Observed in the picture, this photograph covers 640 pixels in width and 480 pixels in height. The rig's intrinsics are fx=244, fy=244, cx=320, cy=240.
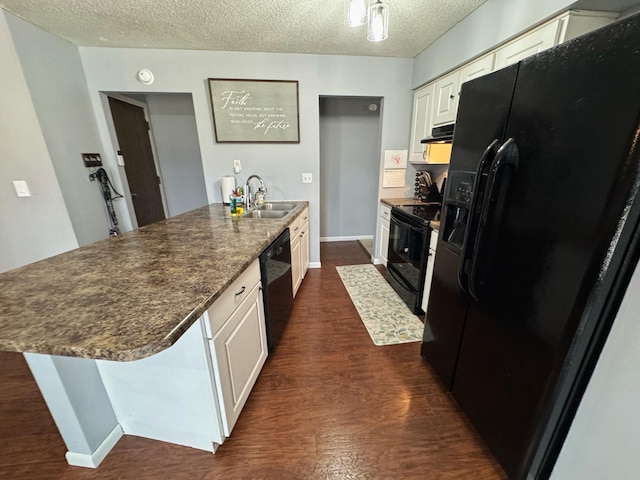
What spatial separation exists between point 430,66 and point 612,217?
252 cm

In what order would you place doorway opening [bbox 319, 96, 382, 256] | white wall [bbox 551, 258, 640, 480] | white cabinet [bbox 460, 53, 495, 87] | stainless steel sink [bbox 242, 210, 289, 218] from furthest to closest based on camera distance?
doorway opening [bbox 319, 96, 382, 256] → stainless steel sink [bbox 242, 210, 289, 218] → white cabinet [bbox 460, 53, 495, 87] → white wall [bbox 551, 258, 640, 480]

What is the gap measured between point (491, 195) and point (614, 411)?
754mm

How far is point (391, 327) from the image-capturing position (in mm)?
2111

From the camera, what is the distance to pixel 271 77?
106 inches

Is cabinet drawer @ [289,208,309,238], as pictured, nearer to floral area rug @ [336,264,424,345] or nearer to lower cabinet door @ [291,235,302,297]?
lower cabinet door @ [291,235,302,297]

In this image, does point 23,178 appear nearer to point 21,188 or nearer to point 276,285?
point 21,188

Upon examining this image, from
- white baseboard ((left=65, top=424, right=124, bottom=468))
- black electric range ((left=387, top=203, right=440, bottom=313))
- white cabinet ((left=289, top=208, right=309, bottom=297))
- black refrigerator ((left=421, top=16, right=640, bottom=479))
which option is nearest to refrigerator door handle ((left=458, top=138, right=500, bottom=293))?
black refrigerator ((left=421, top=16, right=640, bottom=479))

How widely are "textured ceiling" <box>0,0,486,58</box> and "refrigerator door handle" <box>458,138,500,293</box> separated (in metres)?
1.59

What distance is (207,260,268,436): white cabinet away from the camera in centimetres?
107

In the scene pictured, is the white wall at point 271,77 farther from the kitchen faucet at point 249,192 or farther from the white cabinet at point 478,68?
the white cabinet at point 478,68

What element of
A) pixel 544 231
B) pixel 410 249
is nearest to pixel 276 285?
pixel 410 249

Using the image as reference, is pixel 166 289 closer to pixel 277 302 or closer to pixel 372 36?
pixel 277 302

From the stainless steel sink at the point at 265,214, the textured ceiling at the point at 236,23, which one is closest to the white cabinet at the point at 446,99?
the textured ceiling at the point at 236,23

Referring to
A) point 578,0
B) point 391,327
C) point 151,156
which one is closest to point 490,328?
point 391,327
